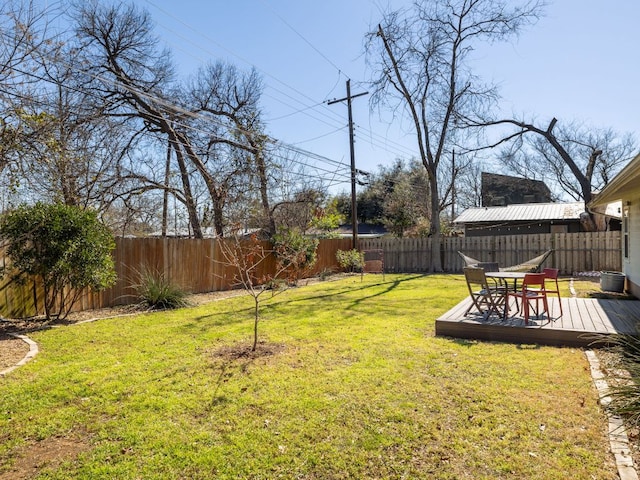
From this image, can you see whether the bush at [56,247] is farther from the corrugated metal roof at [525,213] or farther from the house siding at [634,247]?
the corrugated metal roof at [525,213]

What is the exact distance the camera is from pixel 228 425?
Answer: 2.90 meters

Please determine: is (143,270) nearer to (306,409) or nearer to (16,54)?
(16,54)

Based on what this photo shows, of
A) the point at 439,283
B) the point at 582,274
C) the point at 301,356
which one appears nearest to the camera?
the point at 301,356

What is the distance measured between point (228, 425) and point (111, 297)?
251 inches

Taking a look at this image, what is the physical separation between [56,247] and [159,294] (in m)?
2.32

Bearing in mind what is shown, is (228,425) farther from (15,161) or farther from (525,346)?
(15,161)

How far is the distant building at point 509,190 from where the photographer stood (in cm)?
2862

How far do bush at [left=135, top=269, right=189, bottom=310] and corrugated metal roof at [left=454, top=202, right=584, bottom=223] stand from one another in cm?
1685

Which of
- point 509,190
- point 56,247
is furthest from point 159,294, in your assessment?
point 509,190

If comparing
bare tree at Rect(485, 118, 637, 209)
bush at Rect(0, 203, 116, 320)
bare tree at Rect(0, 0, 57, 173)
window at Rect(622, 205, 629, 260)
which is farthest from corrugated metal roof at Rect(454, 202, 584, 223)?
bare tree at Rect(0, 0, 57, 173)

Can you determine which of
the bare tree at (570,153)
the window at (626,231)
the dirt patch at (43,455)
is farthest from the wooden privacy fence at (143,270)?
the bare tree at (570,153)

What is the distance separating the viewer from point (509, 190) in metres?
29.6

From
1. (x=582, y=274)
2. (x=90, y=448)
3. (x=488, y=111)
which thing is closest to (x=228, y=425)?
(x=90, y=448)

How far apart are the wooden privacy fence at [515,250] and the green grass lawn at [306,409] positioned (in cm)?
945
